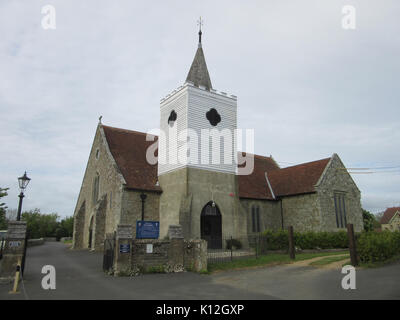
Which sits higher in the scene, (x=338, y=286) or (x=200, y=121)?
(x=200, y=121)

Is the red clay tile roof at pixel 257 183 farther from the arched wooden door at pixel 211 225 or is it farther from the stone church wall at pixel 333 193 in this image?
the stone church wall at pixel 333 193

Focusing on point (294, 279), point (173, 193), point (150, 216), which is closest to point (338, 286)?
point (294, 279)

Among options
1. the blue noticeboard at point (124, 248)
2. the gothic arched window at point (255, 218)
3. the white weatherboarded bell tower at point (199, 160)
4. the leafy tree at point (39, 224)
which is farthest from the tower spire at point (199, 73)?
the leafy tree at point (39, 224)

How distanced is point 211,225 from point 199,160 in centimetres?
482

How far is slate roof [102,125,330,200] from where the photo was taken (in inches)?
Answer: 946

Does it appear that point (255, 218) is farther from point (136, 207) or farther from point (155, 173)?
point (136, 207)

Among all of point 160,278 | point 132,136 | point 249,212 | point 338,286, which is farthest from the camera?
point 132,136

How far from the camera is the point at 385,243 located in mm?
14898

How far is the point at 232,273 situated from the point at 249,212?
41.4 ft

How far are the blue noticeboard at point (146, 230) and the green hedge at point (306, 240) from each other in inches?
326

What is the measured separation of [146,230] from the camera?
14875 mm

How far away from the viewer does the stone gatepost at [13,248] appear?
12.0 metres

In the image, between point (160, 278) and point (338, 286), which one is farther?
Answer: point (160, 278)
